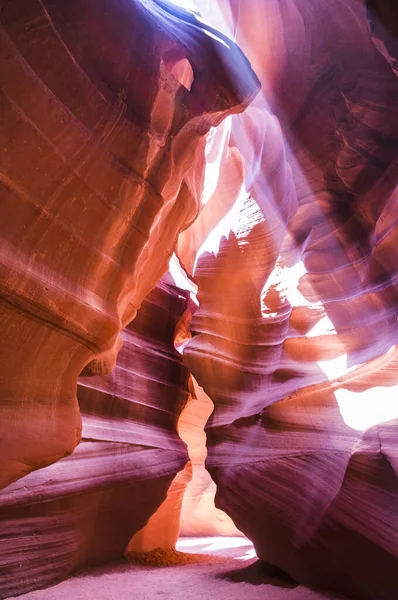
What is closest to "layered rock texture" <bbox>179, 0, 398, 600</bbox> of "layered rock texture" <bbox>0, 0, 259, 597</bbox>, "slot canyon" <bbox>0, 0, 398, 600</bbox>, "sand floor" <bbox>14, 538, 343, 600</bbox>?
"slot canyon" <bbox>0, 0, 398, 600</bbox>

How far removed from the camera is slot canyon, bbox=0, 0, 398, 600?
212 centimetres

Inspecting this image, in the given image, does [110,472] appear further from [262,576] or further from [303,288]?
[303,288]

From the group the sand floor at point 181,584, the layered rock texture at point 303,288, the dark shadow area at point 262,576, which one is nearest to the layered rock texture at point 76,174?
the sand floor at point 181,584

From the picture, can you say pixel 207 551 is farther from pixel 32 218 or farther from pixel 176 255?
pixel 32 218

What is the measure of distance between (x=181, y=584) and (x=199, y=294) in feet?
8.48

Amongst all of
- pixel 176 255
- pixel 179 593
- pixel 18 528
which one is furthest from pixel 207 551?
pixel 176 255

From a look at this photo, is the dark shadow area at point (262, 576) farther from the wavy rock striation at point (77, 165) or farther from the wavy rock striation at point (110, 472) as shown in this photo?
the wavy rock striation at point (77, 165)

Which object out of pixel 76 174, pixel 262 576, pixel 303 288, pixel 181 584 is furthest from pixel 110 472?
pixel 76 174

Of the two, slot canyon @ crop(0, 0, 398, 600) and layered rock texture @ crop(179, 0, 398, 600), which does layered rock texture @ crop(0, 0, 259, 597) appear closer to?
slot canyon @ crop(0, 0, 398, 600)

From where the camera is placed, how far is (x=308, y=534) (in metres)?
3.35

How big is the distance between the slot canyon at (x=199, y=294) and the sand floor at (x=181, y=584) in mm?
29

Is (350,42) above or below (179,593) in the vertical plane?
above

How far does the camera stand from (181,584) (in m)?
3.50

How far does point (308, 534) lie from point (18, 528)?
194 cm
